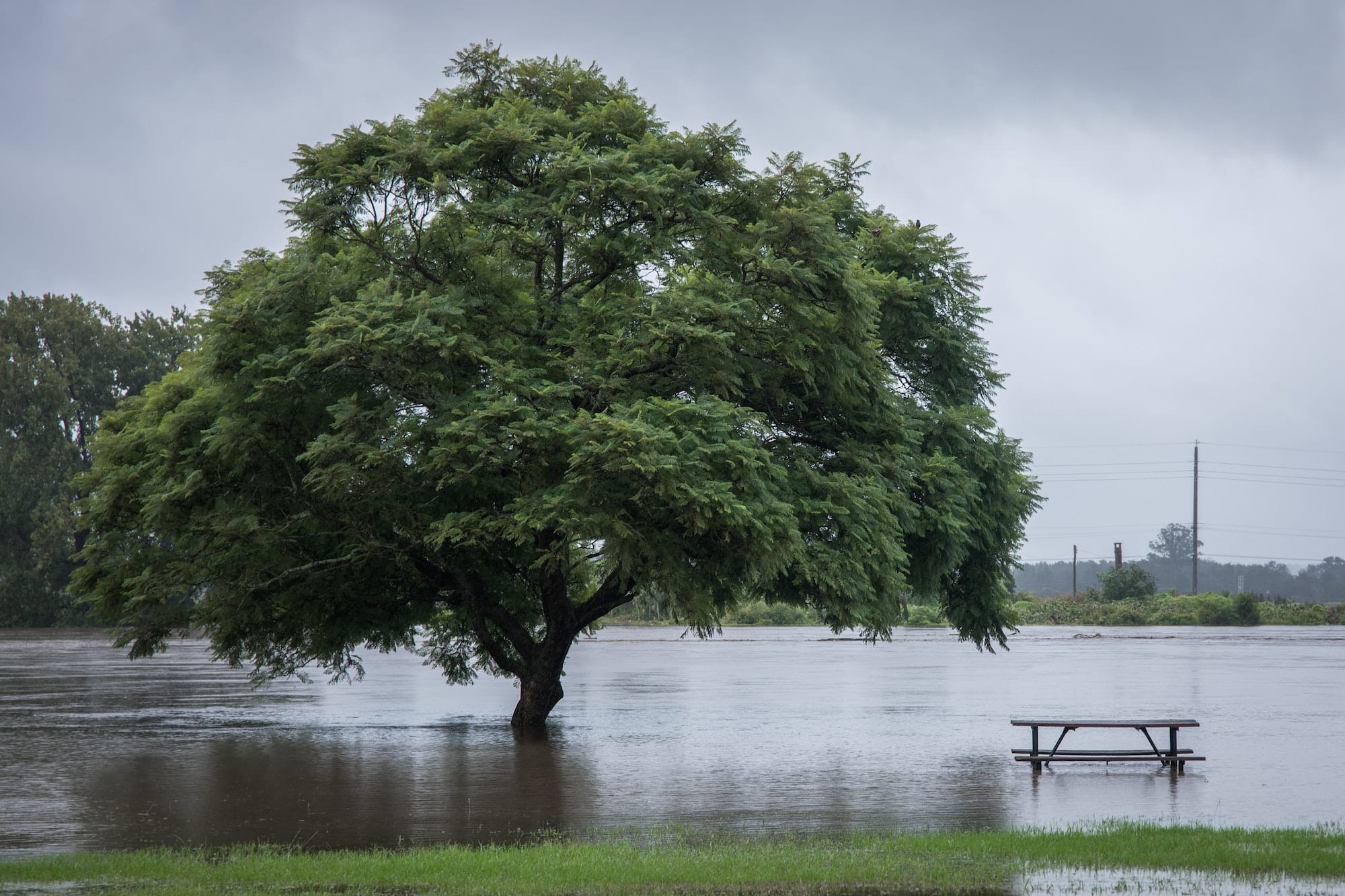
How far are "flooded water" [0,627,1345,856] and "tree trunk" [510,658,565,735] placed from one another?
1.90ft

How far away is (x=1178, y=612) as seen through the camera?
81.0 meters

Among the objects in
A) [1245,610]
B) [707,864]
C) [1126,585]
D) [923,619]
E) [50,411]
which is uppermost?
[50,411]

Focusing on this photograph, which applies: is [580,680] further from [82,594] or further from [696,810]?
[696,810]

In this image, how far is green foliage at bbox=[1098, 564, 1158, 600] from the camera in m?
87.4

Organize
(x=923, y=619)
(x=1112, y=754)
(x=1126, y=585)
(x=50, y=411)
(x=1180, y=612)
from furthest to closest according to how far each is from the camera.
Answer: (x=1126, y=585), (x=923, y=619), (x=1180, y=612), (x=50, y=411), (x=1112, y=754)

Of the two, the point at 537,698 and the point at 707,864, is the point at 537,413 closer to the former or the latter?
the point at 537,698

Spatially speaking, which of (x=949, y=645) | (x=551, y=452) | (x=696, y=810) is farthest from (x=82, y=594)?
(x=949, y=645)

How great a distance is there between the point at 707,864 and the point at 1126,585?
8360 cm

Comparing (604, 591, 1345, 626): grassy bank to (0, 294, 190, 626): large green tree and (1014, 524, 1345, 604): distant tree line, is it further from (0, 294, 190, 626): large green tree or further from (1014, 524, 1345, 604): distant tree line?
(1014, 524, 1345, 604): distant tree line

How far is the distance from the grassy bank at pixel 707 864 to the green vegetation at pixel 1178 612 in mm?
68537

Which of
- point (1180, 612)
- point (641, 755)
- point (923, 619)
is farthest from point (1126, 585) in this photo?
point (641, 755)

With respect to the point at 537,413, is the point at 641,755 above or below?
below

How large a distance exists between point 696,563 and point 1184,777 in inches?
295

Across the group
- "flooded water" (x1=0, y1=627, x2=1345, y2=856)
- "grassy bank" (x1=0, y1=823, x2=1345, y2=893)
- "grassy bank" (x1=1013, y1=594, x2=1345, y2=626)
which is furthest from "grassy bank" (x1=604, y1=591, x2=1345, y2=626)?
"grassy bank" (x1=0, y1=823, x2=1345, y2=893)
